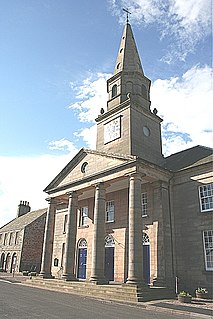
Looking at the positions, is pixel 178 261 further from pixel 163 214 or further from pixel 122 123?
pixel 122 123

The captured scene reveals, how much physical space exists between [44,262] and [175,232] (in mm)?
12071

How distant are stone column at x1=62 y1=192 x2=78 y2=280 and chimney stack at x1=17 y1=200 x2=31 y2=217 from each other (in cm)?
3484

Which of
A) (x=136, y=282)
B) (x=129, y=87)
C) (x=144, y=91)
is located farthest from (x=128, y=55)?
(x=136, y=282)

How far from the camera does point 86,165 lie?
25297 mm

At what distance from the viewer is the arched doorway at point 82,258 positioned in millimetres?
26612

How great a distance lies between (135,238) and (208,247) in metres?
5.30

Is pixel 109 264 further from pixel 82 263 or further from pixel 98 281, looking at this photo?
pixel 98 281

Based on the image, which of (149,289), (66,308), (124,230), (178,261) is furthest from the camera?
(124,230)

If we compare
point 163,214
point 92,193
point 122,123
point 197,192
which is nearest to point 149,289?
point 163,214

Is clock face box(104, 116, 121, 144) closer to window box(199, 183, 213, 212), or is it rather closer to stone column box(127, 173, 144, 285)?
stone column box(127, 173, 144, 285)

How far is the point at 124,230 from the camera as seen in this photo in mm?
23453

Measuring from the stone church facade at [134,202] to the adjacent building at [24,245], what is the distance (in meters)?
15.0

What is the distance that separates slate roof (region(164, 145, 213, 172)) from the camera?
2187 cm

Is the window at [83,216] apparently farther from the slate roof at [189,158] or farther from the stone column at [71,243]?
the slate roof at [189,158]
